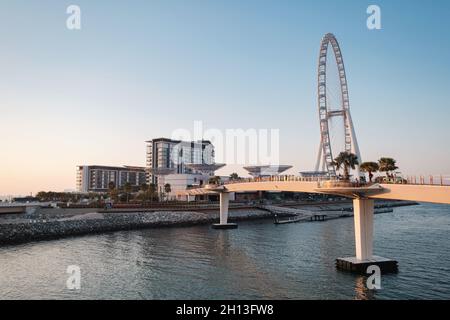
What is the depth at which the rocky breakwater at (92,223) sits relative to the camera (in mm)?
59406

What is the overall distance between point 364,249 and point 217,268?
47.2ft

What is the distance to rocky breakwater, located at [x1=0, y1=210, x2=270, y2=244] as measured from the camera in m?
59.4

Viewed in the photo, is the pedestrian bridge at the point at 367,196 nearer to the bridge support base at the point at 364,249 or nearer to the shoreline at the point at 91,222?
the bridge support base at the point at 364,249

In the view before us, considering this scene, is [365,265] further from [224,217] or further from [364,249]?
[224,217]

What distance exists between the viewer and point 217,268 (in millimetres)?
37375

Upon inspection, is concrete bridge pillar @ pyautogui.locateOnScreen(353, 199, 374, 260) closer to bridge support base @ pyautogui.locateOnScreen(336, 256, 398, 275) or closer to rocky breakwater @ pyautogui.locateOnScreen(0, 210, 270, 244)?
bridge support base @ pyautogui.locateOnScreen(336, 256, 398, 275)

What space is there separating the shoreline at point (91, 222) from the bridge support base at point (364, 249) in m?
47.5

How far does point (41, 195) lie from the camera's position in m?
121

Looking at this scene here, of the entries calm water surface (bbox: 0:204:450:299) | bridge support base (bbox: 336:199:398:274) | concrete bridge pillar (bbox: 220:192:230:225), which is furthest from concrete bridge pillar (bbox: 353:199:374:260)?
concrete bridge pillar (bbox: 220:192:230:225)

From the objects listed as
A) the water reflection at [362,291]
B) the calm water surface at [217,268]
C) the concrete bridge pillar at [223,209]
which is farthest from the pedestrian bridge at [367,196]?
the concrete bridge pillar at [223,209]

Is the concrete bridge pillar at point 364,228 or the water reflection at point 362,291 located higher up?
the concrete bridge pillar at point 364,228
